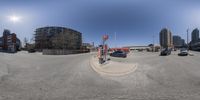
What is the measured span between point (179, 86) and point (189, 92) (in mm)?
1117

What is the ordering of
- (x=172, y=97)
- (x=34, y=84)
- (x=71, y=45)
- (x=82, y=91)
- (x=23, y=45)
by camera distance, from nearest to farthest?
(x=172, y=97), (x=82, y=91), (x=34, y=84), (x=71, y=45), (x=23, y=45)

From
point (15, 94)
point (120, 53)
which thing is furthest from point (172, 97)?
point (120, 53)

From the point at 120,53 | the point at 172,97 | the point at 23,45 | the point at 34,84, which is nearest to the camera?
the point at 172,97

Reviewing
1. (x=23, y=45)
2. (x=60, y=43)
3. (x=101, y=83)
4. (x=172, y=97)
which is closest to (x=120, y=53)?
(x=101, y=83)

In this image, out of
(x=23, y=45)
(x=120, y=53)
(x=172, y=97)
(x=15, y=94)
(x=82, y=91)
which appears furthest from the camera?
(x=23, y=45)

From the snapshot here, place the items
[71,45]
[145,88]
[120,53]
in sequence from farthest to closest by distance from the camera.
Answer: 1. [71,45]
2. [120,53]
3. [145,88]

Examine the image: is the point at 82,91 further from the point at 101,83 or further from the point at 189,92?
the point at 189,92

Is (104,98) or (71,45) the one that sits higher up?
(71,45)

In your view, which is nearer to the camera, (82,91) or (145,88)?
(82,91)

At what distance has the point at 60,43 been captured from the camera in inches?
1989

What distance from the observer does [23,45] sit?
267 ft

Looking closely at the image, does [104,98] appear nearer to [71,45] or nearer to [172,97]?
[172,97]

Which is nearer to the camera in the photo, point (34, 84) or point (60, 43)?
point (34, 84)

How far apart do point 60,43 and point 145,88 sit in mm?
45650
